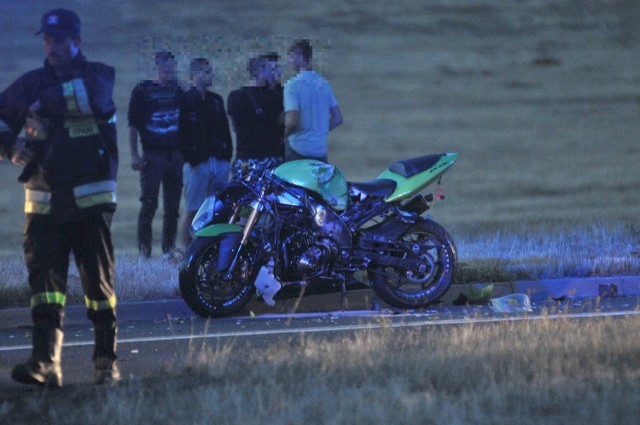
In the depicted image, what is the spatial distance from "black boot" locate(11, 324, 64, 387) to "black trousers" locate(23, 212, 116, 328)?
58 mm

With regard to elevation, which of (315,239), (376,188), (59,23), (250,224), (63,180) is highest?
(59,23)

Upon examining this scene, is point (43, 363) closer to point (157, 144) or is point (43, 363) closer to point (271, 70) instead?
point (271, 70)

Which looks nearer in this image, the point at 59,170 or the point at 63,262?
the point at 59,170

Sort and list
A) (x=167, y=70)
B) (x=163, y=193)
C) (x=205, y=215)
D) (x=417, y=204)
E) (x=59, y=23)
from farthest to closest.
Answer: (x=163, y=193) → (x=167, y=70) → (x=417, y=204) → (x=205, y=215) → (x=59, y=23)

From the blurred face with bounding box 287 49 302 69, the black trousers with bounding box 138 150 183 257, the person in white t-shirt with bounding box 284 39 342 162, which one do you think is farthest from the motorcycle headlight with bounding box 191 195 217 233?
the black trousers with bounding box 138 150 183 257

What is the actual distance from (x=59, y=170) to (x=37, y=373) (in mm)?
1063

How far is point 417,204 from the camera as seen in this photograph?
1200 cm

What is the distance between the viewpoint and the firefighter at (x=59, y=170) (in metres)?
7.41

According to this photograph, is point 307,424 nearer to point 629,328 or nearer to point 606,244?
point 629,328

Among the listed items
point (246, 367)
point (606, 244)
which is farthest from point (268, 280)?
point (606, 244)

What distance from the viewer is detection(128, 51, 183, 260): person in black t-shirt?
13867mm

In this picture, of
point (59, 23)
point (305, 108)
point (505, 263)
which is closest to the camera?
point (59, 23)

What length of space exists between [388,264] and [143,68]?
12.8 ft

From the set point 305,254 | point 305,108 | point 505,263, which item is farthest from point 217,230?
point 505,263
